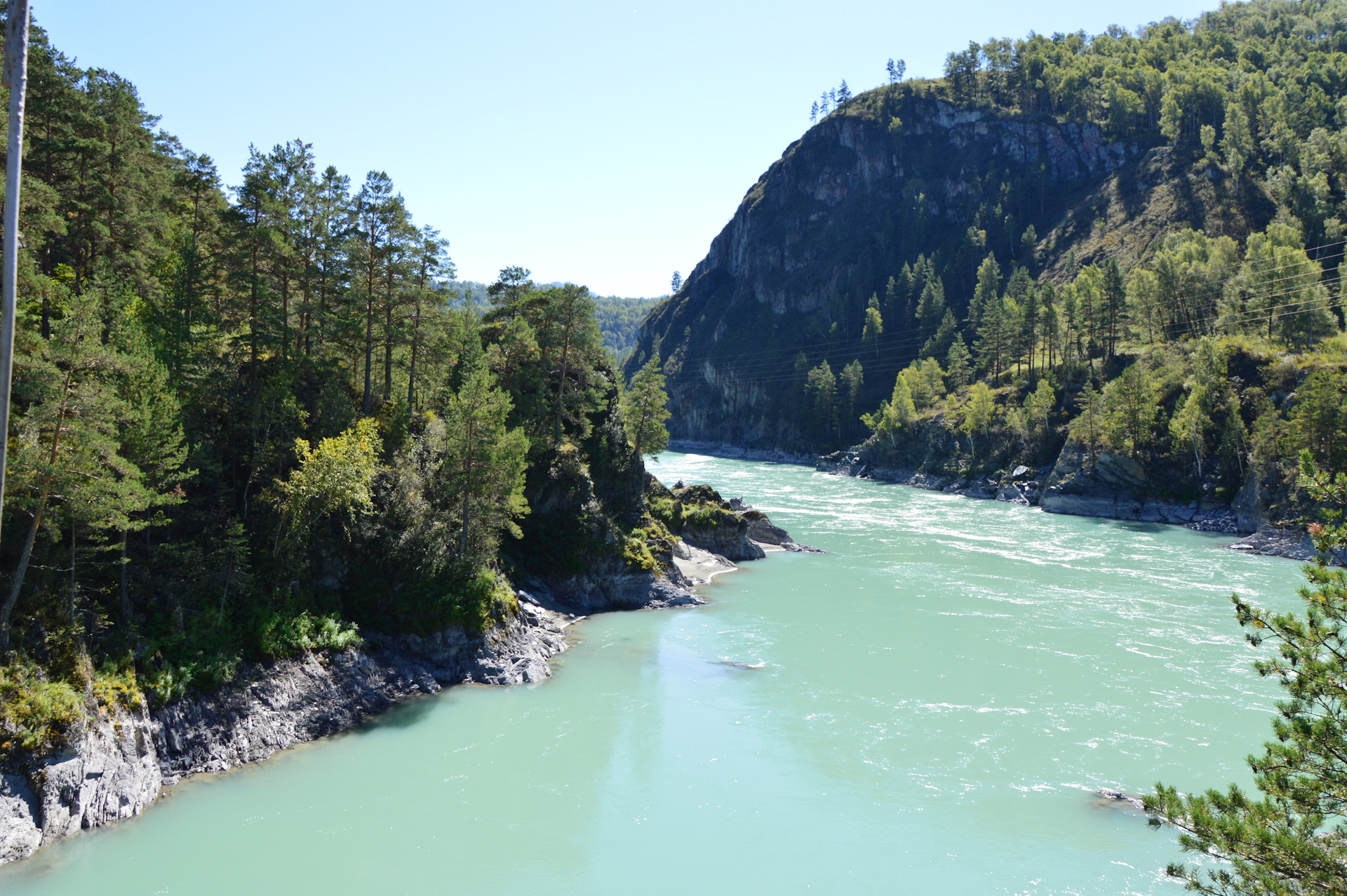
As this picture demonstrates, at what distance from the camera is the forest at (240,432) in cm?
1900

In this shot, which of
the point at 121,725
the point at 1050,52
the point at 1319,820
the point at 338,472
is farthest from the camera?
the point at 1050,52

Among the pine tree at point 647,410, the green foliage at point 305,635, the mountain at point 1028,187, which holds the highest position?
the mountain at point 1028,187

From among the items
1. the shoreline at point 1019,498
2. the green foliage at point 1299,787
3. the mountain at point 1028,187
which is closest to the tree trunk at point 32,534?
the green foliage at point 1299,787

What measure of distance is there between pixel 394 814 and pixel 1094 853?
18831 millimetres

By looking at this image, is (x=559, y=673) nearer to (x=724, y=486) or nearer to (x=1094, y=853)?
(x=1094, y=853)

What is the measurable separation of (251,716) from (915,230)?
182m

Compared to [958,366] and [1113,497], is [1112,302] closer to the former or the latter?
[958,366]

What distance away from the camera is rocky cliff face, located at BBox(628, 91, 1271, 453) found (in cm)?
13388

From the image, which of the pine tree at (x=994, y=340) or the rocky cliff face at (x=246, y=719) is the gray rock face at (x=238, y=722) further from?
the pine tree at (x=994, y=340)

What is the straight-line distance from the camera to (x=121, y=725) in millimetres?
18922

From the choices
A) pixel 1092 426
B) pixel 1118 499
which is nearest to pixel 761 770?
pixel 1118 499

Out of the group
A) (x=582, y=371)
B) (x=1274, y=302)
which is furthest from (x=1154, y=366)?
(x=582, y=371)

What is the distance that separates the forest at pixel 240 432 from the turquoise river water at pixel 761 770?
4.45 metres

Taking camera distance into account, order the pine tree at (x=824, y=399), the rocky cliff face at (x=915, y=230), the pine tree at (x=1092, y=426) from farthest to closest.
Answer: the pine tree at (x=824, y=399), the rocky cliff face at (x=915, y=230), the pine tree at (x=1092, y=426)
